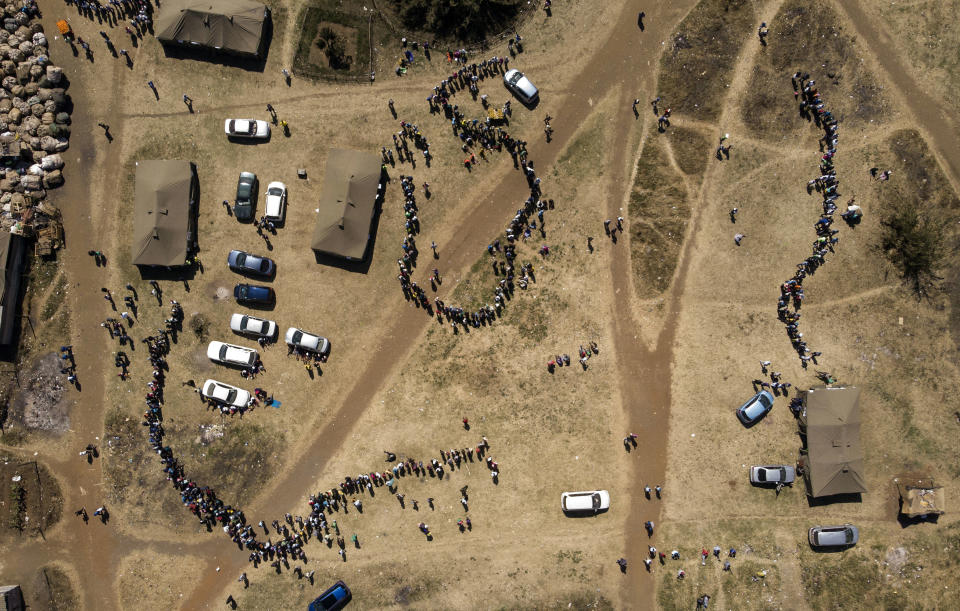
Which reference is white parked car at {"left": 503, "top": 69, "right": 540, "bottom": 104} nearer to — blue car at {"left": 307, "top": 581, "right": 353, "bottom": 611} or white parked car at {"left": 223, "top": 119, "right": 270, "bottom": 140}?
white parked car at {"left": 223, "top": 119, "right": 270, "bottom": 140}

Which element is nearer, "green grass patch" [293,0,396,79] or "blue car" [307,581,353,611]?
"blue car" [307,581,353,611]

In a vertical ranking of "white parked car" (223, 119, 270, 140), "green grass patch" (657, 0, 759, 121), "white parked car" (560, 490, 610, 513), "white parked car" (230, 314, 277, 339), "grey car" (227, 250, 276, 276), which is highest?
"green grass patch" (657, 0, 759, 121)

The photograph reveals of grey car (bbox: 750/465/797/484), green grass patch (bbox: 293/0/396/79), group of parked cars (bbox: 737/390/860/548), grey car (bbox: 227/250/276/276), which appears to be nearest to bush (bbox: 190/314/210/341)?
grey car (bbox: 227/250/276/276)

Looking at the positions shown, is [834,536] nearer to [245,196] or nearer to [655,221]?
[655,221]

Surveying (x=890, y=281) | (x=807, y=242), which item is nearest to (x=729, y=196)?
(x=807, y=242)

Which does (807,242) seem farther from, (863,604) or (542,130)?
(863,604)

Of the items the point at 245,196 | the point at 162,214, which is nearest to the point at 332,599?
the point at 245,196

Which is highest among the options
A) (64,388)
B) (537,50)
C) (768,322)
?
(537,50)
